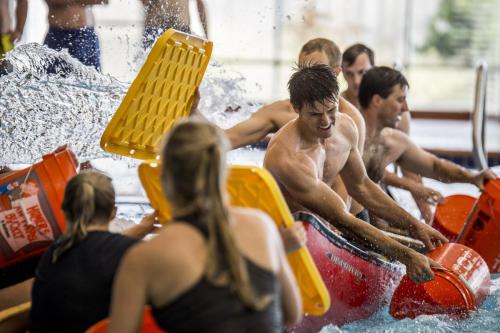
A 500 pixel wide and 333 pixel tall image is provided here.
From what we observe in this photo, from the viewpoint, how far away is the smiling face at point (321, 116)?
12.3 feet

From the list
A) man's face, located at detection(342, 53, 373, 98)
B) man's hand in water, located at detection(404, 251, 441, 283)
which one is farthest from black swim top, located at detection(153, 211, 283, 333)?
man's face, located at detection(342, 53, 373, 98)

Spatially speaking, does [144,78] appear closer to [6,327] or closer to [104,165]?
[6,327]

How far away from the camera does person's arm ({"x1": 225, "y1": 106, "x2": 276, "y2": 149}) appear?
4.61 m

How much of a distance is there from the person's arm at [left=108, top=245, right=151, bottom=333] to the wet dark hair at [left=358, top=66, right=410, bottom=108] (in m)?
3.16

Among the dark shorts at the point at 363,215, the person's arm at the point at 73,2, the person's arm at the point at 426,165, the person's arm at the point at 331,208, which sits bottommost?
the dark shorts at the point at 363,215

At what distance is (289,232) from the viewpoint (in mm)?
2639

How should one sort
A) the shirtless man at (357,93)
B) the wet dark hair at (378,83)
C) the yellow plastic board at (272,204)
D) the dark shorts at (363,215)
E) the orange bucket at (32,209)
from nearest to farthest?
1. the yellow plastic board at (272,204)
2. the orange bucket at (32,209)
3. the dark shorts at (363,215)
4. the wet dark hair at (378,83)
5. the shirtless man at (357,93)

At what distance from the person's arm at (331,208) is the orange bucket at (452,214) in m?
1.46

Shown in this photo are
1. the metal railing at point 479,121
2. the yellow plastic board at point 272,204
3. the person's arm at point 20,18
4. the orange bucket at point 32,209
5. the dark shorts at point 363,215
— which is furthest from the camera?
the metal railing at point 479,121

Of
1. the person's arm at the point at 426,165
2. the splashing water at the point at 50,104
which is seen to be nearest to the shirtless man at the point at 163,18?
the splashing water at the point at 50,104

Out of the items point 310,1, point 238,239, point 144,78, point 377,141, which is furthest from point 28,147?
point 310,1

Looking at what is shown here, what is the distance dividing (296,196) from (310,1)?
10.6 meters

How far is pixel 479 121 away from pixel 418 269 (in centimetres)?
316

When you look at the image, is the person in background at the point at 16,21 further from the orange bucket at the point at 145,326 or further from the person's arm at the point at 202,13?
the orange bucket at the point at 145,326
